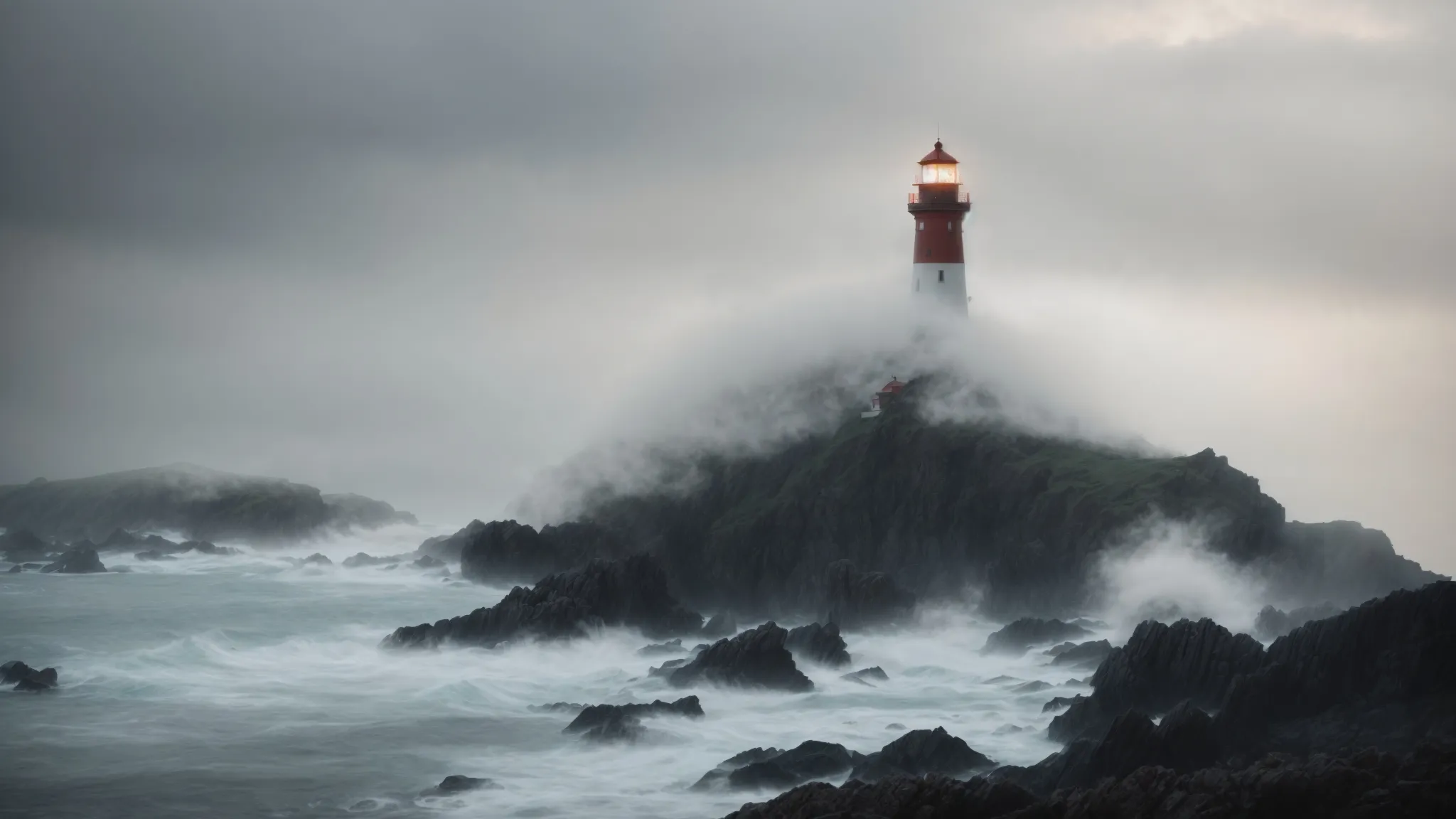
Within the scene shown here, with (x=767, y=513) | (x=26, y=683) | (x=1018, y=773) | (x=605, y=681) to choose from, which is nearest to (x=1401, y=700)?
(x=1018, y=773)

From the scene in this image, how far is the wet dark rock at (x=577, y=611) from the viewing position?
59.4 metres

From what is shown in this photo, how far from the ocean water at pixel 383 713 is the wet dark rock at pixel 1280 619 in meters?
6.73

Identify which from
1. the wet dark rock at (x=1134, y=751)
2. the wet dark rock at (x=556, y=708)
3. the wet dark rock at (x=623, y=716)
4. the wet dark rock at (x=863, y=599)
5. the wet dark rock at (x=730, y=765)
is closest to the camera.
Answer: the wet dark rock at (x=1134, y=751)

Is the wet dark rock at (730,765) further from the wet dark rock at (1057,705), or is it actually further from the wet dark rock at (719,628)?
the wet dark rock at (719,628)

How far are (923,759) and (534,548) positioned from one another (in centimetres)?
3777

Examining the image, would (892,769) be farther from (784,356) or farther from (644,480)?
(784,356)

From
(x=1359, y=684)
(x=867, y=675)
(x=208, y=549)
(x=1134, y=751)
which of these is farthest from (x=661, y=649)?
(x=208, y=549)

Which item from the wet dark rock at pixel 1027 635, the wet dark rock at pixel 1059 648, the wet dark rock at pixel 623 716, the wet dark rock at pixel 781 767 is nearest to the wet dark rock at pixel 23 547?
the wet dark rock at pixel 623 716

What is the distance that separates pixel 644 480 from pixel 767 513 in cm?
881

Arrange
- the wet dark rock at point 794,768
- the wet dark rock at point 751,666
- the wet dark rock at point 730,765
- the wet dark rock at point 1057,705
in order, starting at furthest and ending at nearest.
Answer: the wet dark rock at point 751,666 < the wet dark rock at point 1057,705 < the wet dark rock at point 730,765 < the wet dark rock at point 794,768

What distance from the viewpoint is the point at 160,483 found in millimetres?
112000

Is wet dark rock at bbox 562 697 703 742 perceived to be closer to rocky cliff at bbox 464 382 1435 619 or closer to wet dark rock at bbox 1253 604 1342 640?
rocky cliff at bbox 464 382 1435 619

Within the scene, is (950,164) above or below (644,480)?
above

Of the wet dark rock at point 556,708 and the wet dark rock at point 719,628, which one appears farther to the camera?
the wet dark rock at point 719,628
